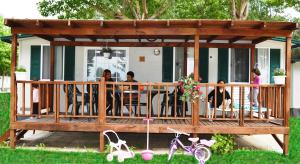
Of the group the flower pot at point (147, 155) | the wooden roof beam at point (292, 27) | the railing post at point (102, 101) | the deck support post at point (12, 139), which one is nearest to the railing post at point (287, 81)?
the wooden roof beam at point (292, 27)

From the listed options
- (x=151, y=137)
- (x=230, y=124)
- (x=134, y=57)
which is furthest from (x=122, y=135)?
(x=230, y=124)

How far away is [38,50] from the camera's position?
1377 cm

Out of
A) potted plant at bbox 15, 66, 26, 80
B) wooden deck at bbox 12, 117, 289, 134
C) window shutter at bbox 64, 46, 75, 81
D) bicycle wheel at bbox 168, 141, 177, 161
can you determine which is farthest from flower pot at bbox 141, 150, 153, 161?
window shutter at bbox 64, 46, 75, 81

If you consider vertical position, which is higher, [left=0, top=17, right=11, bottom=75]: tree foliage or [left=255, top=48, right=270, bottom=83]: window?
[left=0, top=17, right=11, bottom=75]: tree foliage

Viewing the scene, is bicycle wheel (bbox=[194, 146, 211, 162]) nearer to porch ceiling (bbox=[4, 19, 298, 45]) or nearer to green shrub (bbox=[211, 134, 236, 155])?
green shrub (bbox=[211, 134, 236, 155])

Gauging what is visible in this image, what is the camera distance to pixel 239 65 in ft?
42.7

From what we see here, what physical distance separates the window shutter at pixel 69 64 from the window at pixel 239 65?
→ 5228 mm

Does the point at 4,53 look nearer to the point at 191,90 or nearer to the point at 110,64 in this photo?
the point at 110,64

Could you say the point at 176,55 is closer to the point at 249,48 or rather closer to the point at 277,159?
the point at 249,48

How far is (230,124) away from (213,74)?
147 inches

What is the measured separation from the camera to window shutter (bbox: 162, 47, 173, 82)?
41.7 feet

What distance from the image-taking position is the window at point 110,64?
1286 centimetres

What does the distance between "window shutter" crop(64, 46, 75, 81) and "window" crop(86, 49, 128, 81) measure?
19.3 inches

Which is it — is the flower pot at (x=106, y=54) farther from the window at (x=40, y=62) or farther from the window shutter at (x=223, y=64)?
the window shutter at (x=223, y=64)
